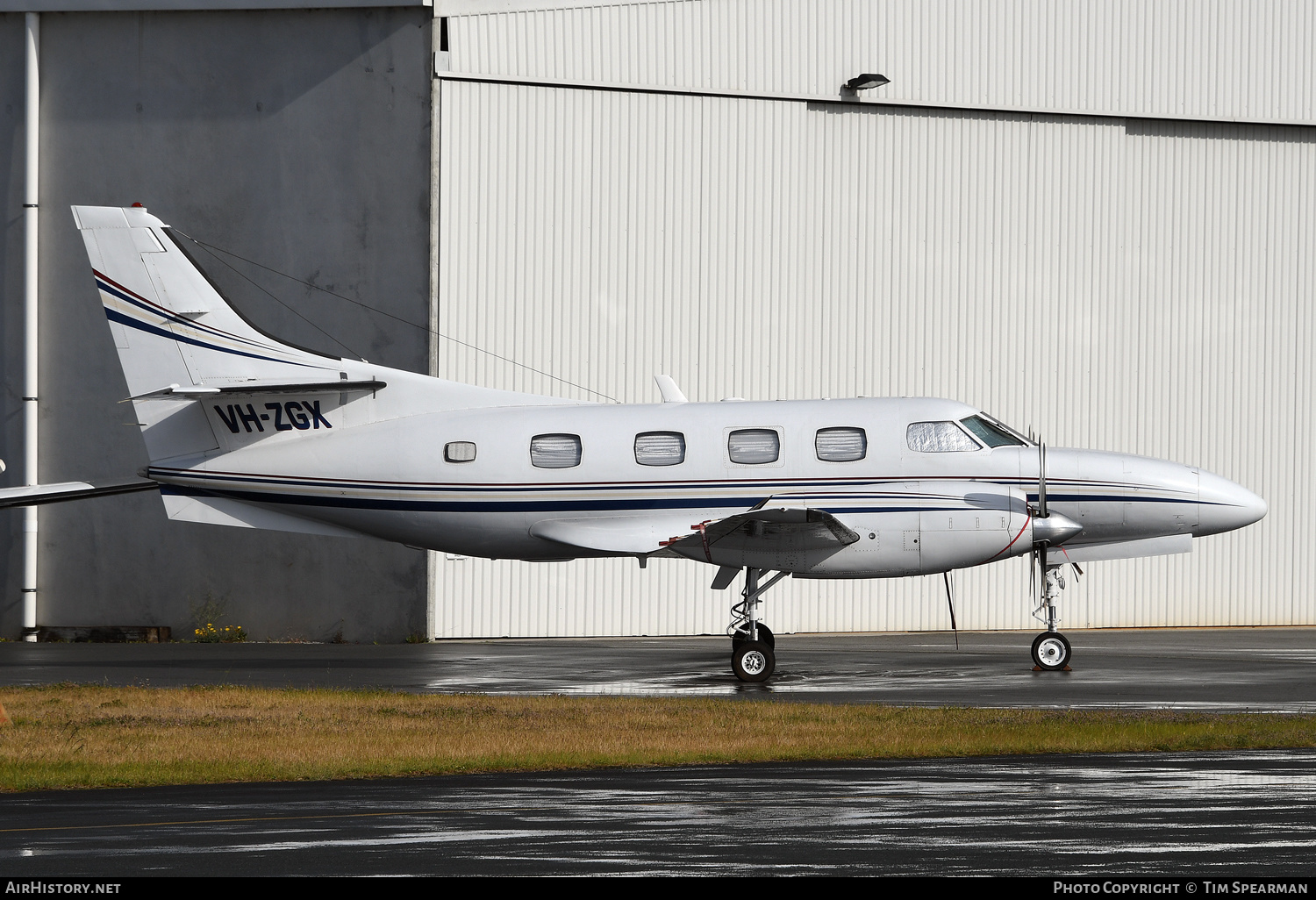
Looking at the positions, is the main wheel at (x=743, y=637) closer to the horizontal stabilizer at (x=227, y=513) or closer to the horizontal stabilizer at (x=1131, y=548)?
the horizontal stabilizer at (x=1131, y=548)

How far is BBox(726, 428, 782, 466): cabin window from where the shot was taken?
18.4 metres

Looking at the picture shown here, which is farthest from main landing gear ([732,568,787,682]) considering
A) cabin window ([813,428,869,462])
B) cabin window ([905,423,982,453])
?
cabin window ([905,423,982,453])

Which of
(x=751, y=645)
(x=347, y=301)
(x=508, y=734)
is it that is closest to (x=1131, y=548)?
(x=751, y=645)

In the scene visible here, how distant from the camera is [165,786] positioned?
35.9 ft

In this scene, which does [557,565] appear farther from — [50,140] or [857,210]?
[50,140]

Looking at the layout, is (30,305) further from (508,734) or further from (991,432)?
(991,432)

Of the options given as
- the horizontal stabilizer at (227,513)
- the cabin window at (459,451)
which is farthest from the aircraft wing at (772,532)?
the horizontal stabilizer at (227,513)

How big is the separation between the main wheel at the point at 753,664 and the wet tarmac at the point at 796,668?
0.22 m

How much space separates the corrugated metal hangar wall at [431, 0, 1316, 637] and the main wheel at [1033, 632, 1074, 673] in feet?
27.0

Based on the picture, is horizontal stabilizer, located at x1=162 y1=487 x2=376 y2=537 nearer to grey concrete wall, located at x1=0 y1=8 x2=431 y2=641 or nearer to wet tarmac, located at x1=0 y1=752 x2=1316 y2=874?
grey concrete wall, located at x1=0 y1=8 x2=431 y2=641

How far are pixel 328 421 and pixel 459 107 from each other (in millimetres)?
8705

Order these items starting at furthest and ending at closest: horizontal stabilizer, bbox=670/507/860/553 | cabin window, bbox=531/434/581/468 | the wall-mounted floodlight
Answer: the wall-mounted floodlight
cabin window, bbox=531/434/581/468
horizontal stabilizer, bbox=670/507/860/553

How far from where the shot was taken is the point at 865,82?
88.8 feet
